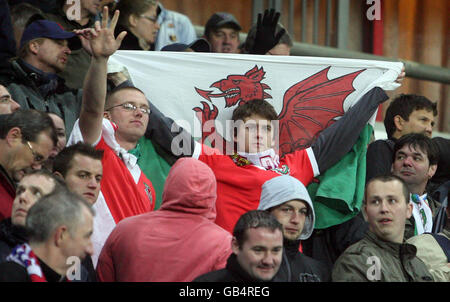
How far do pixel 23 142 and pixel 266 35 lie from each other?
282 cm

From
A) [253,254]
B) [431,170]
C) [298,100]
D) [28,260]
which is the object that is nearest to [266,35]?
[298,100]

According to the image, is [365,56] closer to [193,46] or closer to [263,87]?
[193,46]

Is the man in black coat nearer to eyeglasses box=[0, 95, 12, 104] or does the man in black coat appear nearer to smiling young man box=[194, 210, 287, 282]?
smiling young man box=[194, 210, 287, 282]

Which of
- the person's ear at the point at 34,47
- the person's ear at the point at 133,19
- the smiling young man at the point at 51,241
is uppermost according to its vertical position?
the person's ear at the point at 133,19

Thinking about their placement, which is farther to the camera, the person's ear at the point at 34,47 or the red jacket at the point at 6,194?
the person's ear at the point at 34,47

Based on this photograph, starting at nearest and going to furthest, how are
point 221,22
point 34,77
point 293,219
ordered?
point 293,219 → point 34,77 → point 221,22

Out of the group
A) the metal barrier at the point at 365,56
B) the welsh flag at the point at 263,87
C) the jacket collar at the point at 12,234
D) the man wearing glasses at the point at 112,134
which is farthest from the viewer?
the metal barrier at the point at 365,56

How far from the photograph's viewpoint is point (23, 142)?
15.9ft

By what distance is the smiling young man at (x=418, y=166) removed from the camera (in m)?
6.17

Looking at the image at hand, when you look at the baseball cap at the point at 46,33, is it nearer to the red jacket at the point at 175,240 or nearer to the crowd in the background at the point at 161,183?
the crowd in the background at the point at 161,183

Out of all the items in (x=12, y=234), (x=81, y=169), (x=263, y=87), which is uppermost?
(x=263, y=87)

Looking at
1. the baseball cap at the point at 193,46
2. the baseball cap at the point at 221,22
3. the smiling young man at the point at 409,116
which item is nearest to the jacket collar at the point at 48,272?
the baseball cap at the point at 193,46

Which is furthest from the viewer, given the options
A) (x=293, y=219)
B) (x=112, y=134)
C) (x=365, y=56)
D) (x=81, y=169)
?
(x=365, y=56)

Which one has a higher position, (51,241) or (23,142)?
(23,142)
